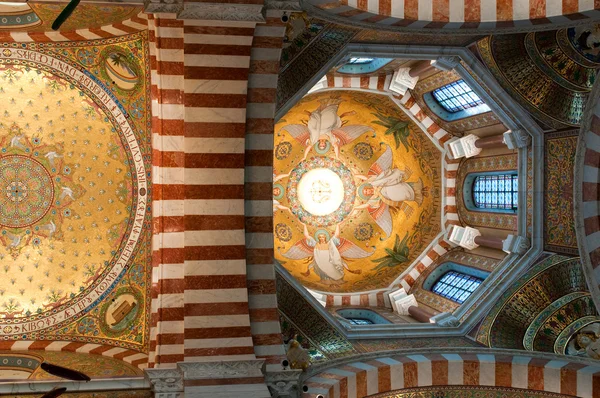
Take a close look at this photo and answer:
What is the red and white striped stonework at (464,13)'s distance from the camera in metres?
9.29

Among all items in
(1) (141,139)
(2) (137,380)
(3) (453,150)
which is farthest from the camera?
(3) (453,150)

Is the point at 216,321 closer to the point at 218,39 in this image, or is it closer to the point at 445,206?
the point at 218,39

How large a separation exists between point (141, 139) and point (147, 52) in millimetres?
1515

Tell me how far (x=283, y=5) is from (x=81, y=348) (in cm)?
689

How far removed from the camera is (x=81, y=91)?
959cm

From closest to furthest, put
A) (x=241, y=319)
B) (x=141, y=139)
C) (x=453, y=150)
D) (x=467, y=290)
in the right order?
1. (x=241, y=319)
2. (x=141, y=139)
3. (x=467, y=290)
4. (x=453, y=150)

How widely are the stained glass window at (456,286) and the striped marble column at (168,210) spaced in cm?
710

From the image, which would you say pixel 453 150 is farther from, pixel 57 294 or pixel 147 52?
pixel 57 294

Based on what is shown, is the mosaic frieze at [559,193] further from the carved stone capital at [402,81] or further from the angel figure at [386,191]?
the angel figure at [386,191]

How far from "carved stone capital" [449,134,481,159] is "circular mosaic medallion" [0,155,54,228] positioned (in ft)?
33.3

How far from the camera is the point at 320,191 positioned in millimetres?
15781

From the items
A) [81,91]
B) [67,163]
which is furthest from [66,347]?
[81,91]

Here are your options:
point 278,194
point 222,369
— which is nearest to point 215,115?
point 222,369

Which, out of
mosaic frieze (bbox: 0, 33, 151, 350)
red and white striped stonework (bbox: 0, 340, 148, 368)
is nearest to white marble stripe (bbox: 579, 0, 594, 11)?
mosaic frieze (bbox: 0, 33, 151, 350)
